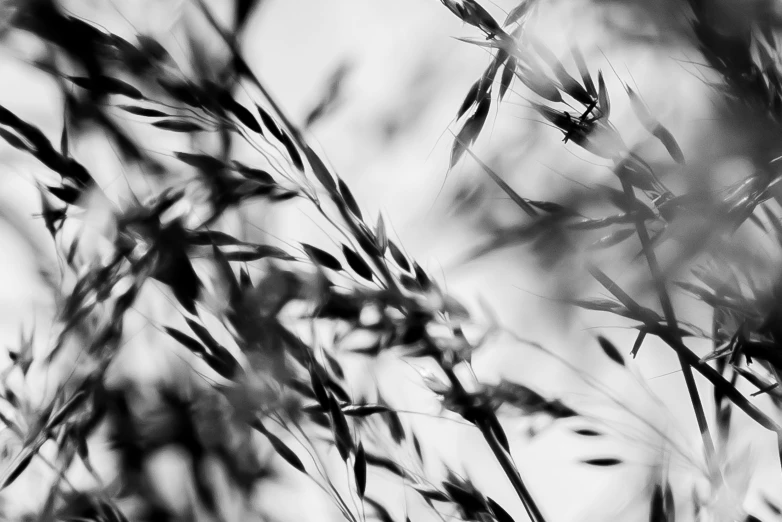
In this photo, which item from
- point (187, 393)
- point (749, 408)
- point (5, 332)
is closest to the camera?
point (749, 408)

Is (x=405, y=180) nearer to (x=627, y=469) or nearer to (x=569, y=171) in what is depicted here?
(x=569, y=171)

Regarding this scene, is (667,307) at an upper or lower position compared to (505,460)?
upper

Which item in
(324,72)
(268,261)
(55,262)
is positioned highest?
(324,72)

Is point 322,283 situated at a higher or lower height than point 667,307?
lower

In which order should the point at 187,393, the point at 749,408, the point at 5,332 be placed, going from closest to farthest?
the point at 749,408 → the point at 187,393 → the point at 5,332

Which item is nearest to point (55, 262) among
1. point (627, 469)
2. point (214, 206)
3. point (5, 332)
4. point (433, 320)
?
point (5, 332)

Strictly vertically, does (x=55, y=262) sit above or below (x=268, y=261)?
below

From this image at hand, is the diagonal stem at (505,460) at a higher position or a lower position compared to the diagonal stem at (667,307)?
lower

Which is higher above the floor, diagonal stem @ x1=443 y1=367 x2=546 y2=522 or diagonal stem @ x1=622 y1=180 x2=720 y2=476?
diagonal stem @ x1=622 y1=180 x2=720 y2=476
